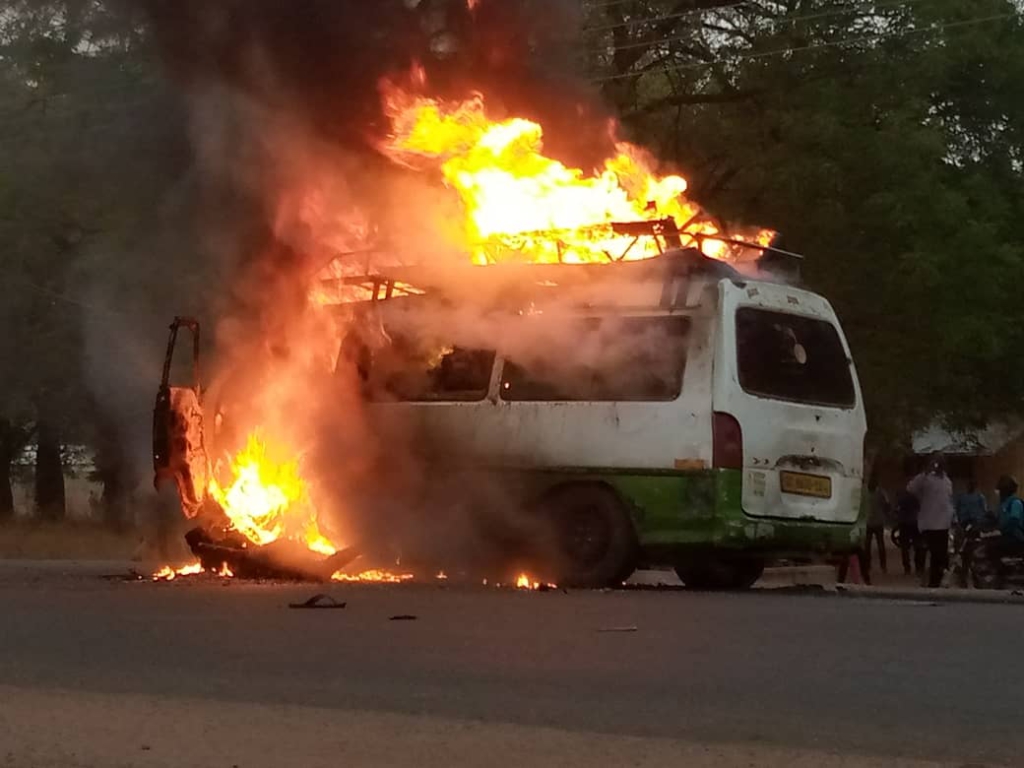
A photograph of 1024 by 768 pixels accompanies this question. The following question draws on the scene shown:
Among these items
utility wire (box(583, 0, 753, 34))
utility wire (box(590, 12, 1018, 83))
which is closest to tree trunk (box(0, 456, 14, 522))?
utility wire (box(590, 12, 1018, 83))

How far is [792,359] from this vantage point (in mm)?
13008

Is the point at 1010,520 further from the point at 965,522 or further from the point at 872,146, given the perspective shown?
the point at 872,146

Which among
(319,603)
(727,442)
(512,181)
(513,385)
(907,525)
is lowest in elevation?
(319,603)

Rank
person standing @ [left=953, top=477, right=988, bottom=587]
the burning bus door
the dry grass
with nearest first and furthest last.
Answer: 1. the burning bus door
2. person standing @ [left=953, top=477, right=988, bottom=587]
3. the dry grass

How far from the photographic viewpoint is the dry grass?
74.8 feet

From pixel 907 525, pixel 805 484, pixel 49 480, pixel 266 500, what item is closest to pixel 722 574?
pixel 805 484

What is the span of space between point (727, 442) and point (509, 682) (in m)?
4.79

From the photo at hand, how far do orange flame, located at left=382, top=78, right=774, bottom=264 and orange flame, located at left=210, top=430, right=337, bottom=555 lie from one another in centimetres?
238

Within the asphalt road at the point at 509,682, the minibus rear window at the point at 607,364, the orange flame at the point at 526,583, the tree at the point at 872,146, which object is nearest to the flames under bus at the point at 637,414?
the minibus rear window at the point at 607,364

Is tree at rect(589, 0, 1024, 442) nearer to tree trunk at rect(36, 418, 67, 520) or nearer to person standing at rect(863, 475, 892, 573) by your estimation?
person standing at rect(863, 475, 892, 573)

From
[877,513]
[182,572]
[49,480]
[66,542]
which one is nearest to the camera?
[182,572]

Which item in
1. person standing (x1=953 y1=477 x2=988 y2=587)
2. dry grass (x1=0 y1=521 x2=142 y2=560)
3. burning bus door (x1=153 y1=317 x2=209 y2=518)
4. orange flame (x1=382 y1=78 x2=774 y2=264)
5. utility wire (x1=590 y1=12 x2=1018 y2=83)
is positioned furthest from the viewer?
utility wire (x1=590 y1=12 x2=1018 y2=83)

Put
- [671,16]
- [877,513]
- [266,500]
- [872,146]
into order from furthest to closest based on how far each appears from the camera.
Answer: [671,16], [877,513], [872,146], [266,500]

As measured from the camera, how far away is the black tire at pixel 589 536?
41.5 ft
